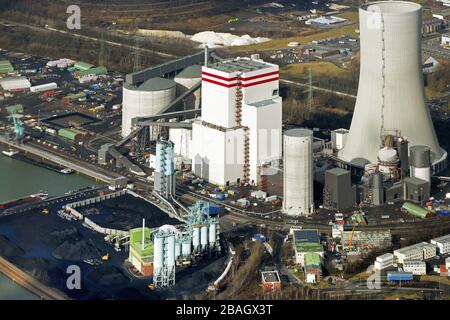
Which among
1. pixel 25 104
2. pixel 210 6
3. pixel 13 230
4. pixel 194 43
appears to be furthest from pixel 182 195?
pixel 210 6

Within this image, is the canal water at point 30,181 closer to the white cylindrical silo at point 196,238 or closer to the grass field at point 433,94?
the white cylindrical silo at point 196,238

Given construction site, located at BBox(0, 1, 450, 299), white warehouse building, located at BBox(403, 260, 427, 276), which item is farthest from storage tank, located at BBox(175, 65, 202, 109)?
white warehouse building, located at BBox(403, 260, 427, 276)

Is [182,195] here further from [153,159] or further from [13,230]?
[13,230]

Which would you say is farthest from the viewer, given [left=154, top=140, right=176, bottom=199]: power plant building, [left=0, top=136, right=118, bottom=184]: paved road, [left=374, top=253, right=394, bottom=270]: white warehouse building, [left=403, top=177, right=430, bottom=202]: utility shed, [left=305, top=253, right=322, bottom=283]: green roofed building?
[left=0, top=136, right=118, bottom=184]: paved road

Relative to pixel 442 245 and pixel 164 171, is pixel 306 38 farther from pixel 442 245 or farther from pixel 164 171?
pixel 442 245

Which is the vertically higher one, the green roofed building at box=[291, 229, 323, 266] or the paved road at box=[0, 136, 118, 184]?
the green roofed building at box=[291, 229, 323, 266]

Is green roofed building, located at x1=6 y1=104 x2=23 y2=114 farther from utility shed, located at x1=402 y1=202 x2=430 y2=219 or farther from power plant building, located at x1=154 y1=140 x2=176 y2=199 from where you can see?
utility shed, located at x1=402 y1=202 x2=430 y2=219
